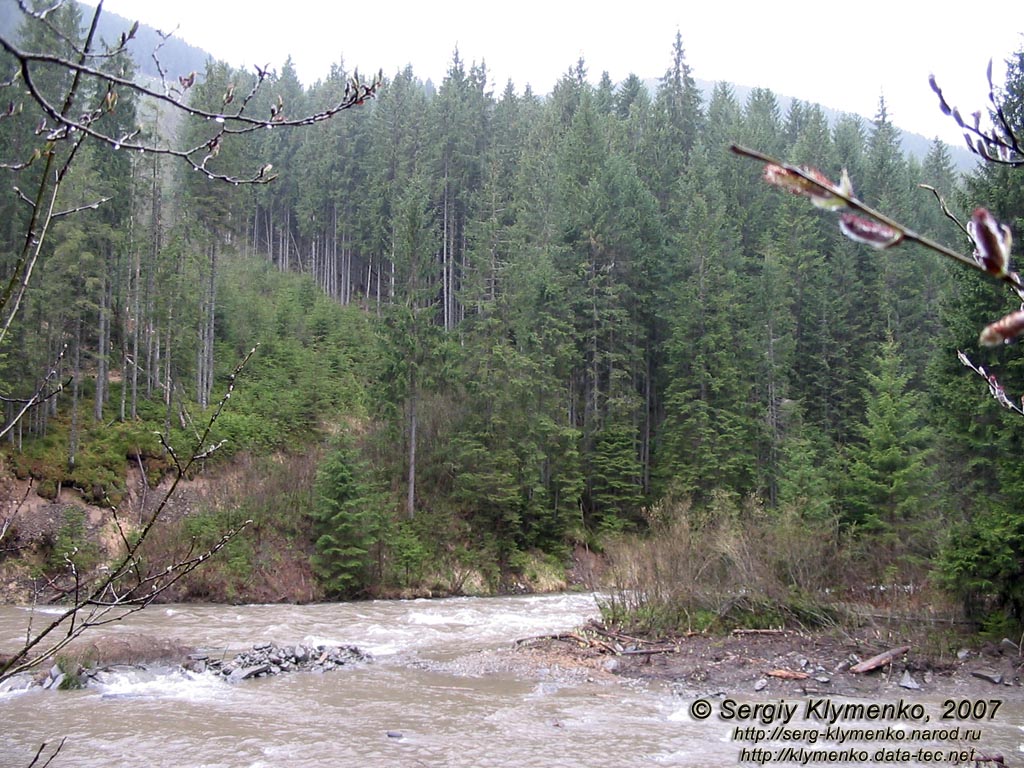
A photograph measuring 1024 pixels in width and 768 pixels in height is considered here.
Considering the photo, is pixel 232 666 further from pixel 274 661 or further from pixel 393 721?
pixel 393 721

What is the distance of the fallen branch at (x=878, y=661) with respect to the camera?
1194cm

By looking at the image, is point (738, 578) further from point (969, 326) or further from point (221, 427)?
point (221, 427)

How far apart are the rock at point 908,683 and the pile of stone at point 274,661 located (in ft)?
29.0

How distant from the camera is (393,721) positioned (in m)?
10.3

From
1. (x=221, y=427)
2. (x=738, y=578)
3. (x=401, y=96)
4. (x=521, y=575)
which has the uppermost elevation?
(x=401, y=96)

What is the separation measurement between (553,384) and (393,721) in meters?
21.3

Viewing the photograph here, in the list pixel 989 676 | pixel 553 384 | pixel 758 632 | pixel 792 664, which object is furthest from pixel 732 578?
pixel 553 384

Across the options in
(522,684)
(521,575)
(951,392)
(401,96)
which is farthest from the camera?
(401,96)

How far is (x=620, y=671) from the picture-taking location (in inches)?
506

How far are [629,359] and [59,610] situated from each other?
912 inches

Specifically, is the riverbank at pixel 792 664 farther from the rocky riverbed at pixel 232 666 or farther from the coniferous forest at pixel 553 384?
the rocky riverbed at pixel 232 666

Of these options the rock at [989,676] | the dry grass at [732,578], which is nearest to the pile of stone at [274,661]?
the dry grass at [732,578]

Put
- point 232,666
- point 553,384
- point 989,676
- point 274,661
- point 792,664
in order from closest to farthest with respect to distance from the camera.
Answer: point 989,676
point 792,664
point 232,666
point 274,661
point 553,384

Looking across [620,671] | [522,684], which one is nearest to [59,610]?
Result: [522,684]
